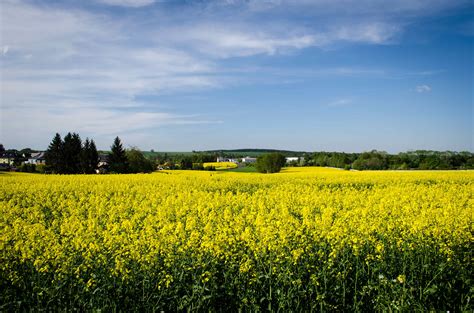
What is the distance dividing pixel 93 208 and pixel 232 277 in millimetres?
7472

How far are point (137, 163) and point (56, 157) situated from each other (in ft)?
48.1

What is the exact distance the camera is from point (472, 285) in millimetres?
6980

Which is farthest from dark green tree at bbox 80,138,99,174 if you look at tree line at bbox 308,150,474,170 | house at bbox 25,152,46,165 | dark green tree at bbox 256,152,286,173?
house at bbox 25,152,46,165

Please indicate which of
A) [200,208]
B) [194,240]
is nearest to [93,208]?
[200,208]

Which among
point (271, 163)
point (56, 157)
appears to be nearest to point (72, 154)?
point (56, 157)

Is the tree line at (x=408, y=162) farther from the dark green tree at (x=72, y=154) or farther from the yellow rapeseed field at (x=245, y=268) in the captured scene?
the yellow rapeseed field at (x=245, y=268)

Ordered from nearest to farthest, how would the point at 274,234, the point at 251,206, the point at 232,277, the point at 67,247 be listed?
the point at 232,277, the point at 67,247, the point at 274,234, the point at 251,206

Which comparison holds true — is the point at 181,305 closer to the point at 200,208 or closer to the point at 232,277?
the point at 232,277

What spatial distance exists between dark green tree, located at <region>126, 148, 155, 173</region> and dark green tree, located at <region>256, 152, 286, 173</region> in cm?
2124

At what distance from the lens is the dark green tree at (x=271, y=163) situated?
62.8m

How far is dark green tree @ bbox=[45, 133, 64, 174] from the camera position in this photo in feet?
221

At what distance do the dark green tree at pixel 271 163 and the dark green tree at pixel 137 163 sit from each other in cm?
2124

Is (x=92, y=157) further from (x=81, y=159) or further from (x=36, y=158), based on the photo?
(x=36, y=158)

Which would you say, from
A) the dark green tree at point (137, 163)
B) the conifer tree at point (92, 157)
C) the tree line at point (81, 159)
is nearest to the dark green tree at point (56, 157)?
the tree line at point (81, 159)
